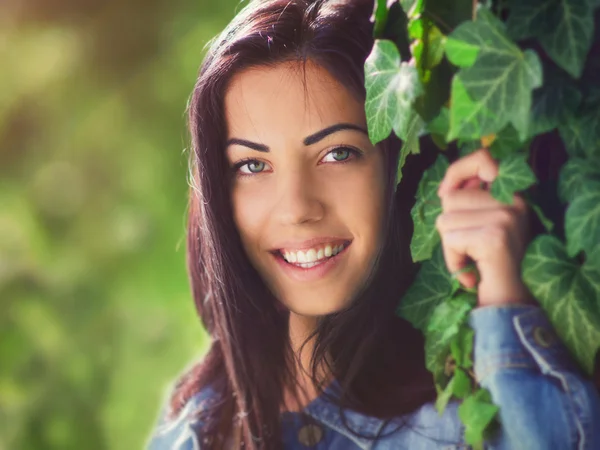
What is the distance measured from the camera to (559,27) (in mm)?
699

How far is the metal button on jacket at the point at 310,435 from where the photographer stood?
108 centimetres

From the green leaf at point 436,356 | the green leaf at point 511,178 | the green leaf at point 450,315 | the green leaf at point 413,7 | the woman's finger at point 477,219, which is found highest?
the green leaf at point 413,7

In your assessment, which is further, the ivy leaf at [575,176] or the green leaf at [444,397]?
the green leaf at [444,397]

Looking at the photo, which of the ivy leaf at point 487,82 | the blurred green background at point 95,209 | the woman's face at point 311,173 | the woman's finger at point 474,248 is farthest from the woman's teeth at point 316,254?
the blurred green background at point 95,209

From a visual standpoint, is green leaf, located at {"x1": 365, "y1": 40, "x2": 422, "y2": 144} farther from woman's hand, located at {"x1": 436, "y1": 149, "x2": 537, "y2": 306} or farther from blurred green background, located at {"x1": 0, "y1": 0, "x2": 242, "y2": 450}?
blurred green background, located at {"x1": 0, "y1": 0, "x2": 242, "y2": 450}

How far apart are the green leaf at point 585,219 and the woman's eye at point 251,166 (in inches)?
16.7

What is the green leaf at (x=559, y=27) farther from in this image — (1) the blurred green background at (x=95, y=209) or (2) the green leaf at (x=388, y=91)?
(1) the blurred green background at (x=95, y=209)

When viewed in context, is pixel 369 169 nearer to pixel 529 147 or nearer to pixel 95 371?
pixel 529 147

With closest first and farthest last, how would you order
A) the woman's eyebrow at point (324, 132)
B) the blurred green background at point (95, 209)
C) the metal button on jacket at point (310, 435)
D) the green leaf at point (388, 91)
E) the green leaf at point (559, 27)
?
the green leaf at point (559, 27) → the green leaf at point (388, 91) → the woman's eyebrow at point (324, 132) → the metal button on jacket at point (310, 435) → the blurred green background at point (95, 209)

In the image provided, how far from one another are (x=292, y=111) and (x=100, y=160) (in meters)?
1.00

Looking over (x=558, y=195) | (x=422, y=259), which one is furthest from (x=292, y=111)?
(x=558, y=195)

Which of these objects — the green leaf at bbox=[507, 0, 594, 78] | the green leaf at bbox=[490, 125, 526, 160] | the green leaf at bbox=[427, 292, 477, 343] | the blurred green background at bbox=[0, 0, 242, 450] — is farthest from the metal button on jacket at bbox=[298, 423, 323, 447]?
the blurred green background at bbox=[0, 0, 242, 450]

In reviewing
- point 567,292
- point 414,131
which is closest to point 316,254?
point 414,131

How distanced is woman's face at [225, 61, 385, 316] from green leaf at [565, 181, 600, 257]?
302mm
